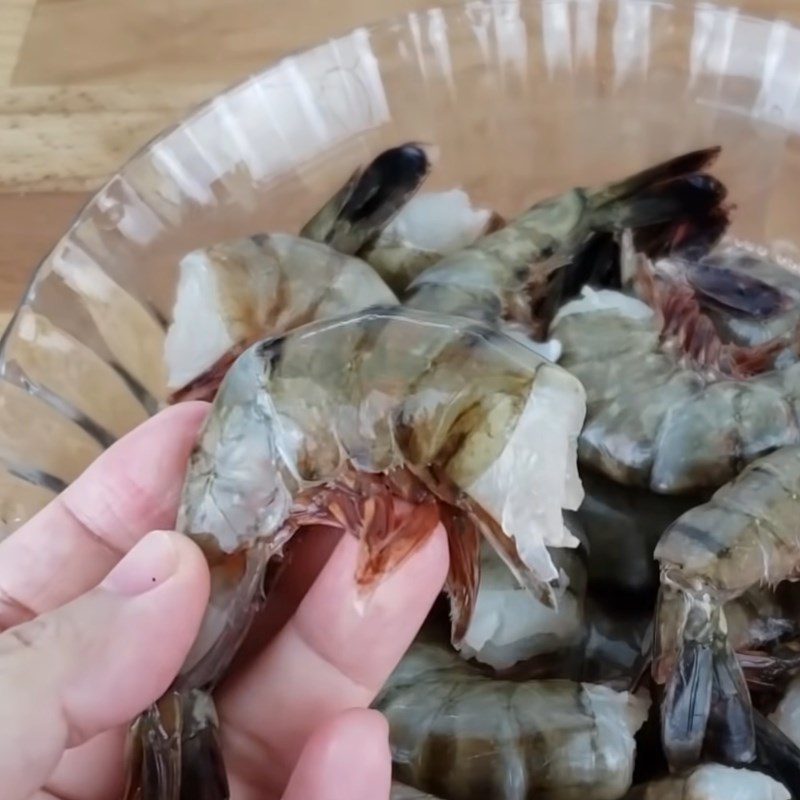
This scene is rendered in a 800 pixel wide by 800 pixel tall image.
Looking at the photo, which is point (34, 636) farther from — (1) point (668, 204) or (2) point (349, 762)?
(1) point (668, 204)

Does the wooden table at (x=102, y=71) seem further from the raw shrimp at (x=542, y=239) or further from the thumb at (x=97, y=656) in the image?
the thumb at (x=97, y=656)

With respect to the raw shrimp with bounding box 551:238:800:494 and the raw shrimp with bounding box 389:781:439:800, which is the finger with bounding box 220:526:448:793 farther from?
the raw shrimp with bounding box 551:238:800:494

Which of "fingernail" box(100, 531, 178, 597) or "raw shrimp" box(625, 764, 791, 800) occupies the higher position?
"fingernail" box(100, 531, 178, 597)

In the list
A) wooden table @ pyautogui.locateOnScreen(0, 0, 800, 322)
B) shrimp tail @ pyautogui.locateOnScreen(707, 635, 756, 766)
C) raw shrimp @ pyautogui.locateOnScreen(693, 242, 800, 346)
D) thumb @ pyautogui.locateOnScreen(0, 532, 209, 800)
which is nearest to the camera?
thumb @ pyautogui.locateOnScreen(0, 532, 209, 800)

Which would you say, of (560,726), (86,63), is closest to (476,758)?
(560,726)

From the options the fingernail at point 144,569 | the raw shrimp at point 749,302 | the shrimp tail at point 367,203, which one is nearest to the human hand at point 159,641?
the fingernail at point 144,569

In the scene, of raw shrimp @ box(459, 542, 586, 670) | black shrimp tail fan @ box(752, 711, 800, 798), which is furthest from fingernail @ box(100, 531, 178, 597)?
black shrimp tail fan @ box(752, 711, 800, 798)
